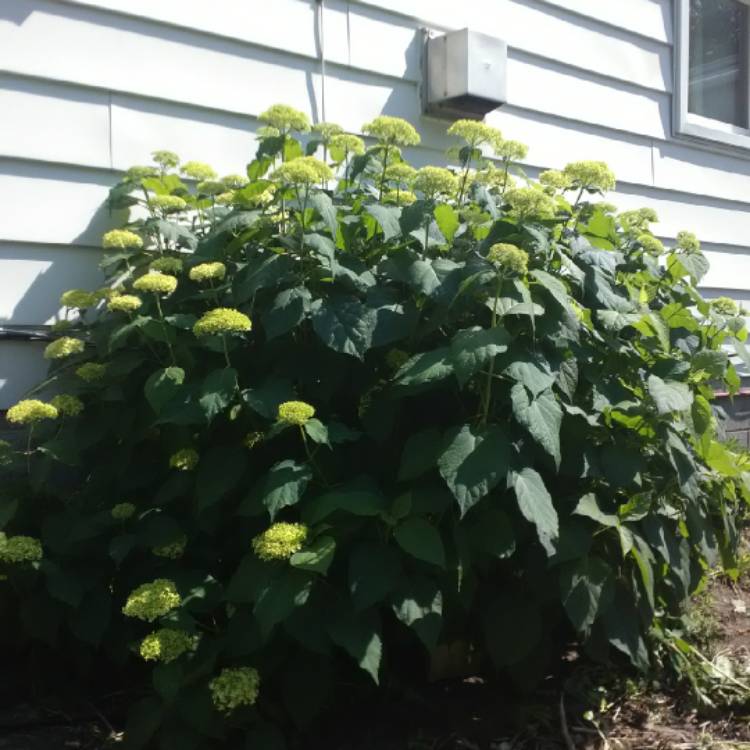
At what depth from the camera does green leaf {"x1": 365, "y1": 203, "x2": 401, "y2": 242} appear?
7.70ft

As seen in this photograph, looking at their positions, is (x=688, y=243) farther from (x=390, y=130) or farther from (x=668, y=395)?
(x=390, y=130)

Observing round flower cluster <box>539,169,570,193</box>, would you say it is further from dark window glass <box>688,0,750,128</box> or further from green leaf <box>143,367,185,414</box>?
dark window glass <box>688,0,750,128</box>

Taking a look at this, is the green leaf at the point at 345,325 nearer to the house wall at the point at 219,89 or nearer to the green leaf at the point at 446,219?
the green leaf at the point at 446,219

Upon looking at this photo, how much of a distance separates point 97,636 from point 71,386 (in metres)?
0.70

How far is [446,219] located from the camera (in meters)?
2.36

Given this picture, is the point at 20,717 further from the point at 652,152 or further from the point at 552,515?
the point at 652,152

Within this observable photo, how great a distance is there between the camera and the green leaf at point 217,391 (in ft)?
6.95

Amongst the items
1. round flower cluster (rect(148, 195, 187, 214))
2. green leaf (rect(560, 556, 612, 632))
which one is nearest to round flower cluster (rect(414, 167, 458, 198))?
round flower cluster (rect(148, 195, 187, 214))

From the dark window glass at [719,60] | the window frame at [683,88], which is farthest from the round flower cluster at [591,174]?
the dark window glass at [719,60]

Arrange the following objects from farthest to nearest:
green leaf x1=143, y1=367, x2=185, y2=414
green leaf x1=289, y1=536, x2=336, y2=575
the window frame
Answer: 1. the window frame
2. green leaf x1=143, y1=367, x2=185, y2=414
3. green leaf x1=289, y1=536, x2=336, y2=575

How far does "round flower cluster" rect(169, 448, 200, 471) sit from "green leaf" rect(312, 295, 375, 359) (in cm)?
43

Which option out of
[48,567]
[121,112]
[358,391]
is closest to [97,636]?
[48,567]

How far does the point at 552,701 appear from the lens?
2508 mm

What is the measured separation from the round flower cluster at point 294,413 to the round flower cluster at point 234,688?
55 cm
